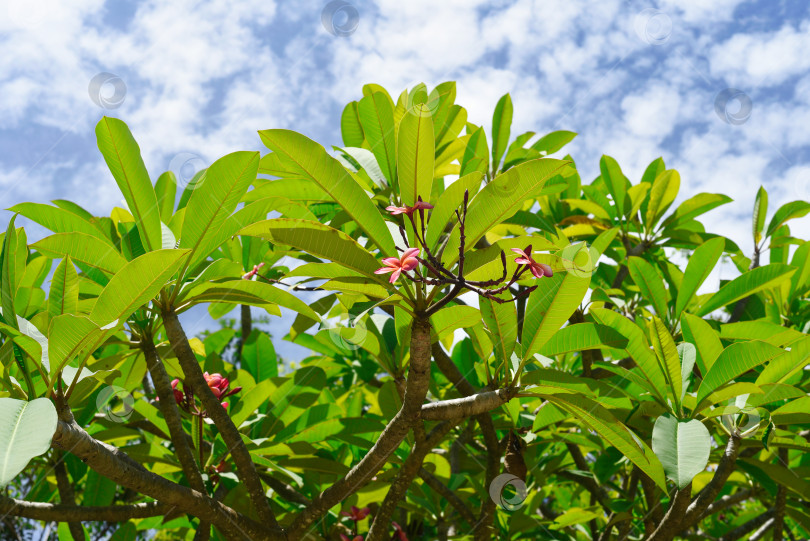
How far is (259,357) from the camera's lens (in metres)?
2.55

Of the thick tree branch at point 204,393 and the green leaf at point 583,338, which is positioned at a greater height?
the green leaf at point 583,338

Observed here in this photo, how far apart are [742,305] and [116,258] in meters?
2.41

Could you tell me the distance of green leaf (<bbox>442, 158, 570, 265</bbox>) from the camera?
1.22m

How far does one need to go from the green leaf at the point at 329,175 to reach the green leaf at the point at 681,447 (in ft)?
2.38

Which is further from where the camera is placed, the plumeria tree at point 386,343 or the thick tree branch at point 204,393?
the thick tree branch at point 204,393

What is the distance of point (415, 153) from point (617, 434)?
769 millimetres

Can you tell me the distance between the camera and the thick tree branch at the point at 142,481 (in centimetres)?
126

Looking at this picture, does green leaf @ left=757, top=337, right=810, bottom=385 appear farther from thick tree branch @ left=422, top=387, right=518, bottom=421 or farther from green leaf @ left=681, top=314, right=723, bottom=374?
thick tree branch @ left=422, top=387, right=518, bottom=421

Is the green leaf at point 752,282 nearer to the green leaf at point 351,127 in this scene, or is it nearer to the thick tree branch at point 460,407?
the thick tree branch at point 460,407

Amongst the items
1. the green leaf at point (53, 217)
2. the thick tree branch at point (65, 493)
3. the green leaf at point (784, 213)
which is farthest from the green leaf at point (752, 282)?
the thick tree branch at point (65, 493)

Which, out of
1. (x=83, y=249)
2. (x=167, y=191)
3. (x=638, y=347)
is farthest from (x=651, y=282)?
(x=83, y=249)

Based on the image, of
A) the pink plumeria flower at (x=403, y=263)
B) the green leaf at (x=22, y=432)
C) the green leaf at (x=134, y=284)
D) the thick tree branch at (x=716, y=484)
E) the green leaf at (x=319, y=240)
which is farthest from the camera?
the thick tree branch at (x=716, y=484)

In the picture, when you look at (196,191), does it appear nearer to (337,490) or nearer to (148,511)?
(337,490)

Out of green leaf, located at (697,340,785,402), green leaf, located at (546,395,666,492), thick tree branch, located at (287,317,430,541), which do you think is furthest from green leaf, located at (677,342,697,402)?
thick tree branch, located at (287,317,430,541)
